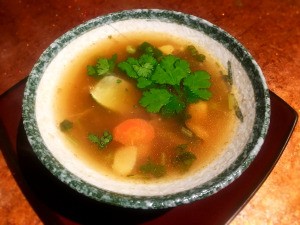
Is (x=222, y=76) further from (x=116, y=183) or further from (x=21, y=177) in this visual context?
(x=21, y=177)

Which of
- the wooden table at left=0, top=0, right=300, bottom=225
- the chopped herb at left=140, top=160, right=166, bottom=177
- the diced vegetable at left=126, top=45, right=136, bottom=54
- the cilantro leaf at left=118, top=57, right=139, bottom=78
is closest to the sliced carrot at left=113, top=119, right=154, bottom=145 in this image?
the chopped herb at left=140, top=160, right=166, bottom=177

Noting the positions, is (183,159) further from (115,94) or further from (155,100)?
(115,94)

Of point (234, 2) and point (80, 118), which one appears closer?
point (80, 118)

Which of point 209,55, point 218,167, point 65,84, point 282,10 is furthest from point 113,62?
point 282,10

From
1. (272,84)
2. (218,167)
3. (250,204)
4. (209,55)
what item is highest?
(209,55)

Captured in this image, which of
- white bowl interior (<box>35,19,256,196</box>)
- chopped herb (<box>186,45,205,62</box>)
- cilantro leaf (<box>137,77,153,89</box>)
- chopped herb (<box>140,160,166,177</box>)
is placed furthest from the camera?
chopped herb (<box>186,45,205,62</box>)

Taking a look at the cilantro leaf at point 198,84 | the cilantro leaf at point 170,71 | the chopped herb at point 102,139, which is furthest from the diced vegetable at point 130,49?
the chopped herb at point 102,139

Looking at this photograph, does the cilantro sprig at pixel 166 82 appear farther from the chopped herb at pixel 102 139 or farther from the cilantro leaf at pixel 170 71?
the chopped herb at pixel 102 139

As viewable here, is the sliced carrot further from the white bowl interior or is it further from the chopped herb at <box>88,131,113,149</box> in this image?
the white bowl interior
